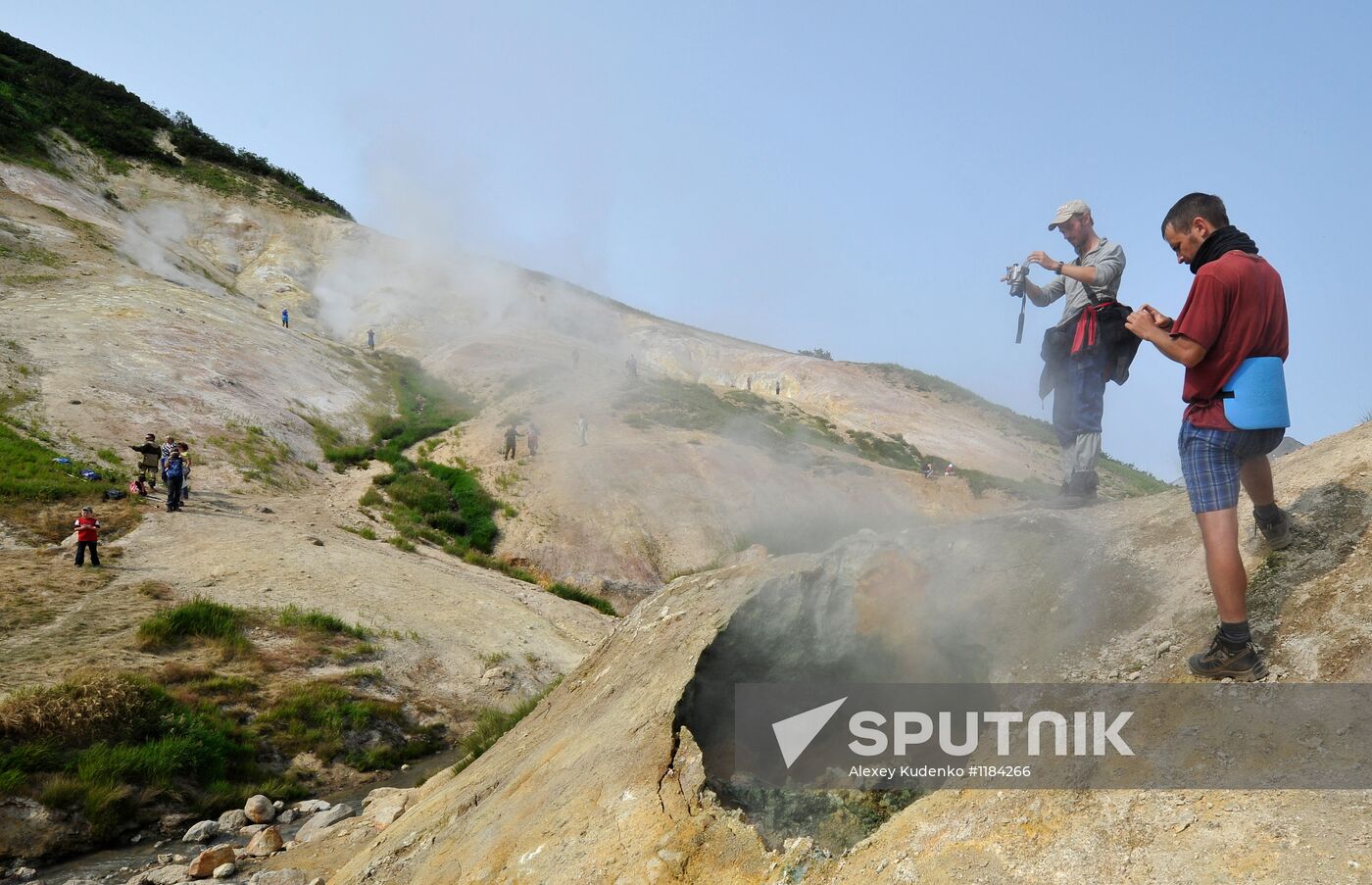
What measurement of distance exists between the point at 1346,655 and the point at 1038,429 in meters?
49.1

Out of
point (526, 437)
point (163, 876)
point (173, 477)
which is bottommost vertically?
point (163, 876)

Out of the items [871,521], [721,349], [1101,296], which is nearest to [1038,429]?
[721,349]

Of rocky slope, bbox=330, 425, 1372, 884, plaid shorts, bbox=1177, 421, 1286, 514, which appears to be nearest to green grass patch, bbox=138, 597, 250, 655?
rocky slope, bbox=330, 425, 1372, 884

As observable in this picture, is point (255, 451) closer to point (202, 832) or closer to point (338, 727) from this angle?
point (338, 727)

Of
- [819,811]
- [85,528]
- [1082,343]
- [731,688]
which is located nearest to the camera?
[819,811]

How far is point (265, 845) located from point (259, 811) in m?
1.44

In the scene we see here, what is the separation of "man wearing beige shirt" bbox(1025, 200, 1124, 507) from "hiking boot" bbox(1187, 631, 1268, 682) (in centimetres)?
244

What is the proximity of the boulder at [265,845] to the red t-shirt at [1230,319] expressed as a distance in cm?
919

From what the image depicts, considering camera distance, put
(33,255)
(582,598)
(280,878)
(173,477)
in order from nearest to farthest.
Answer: (280,878) → (173,477) → (582,598) → (33,255)

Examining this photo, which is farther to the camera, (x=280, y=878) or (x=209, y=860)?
(x=209, y=860)

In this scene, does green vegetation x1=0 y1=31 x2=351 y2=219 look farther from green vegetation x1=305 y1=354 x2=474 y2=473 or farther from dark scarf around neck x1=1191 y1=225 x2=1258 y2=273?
dark scarf around neck x1=1191 y1=225 x2=1258 y2=273

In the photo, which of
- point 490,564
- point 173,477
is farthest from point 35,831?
point 490,564

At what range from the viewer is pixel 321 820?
28.1 feet

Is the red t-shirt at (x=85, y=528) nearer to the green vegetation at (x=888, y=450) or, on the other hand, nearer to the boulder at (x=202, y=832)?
the boulder at (x=202, y=832)
